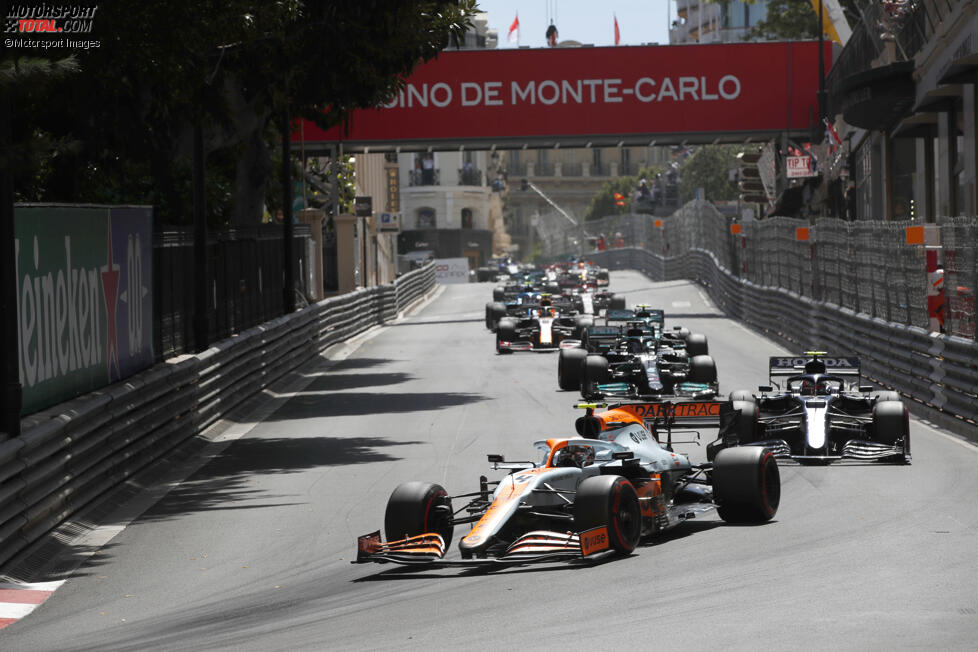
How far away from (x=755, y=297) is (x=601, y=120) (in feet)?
31.1

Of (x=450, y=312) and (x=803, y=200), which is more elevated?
(x=803, y=200)

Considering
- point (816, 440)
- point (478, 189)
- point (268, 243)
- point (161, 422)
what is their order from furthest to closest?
point (478, 189) < point (268, 243) < point (161, 422) < point (816, 440)

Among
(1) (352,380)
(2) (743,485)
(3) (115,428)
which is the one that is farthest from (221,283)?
(2) (743,485)

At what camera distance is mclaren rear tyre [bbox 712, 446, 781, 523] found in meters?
10.4

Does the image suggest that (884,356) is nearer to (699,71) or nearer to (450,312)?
(699,71)

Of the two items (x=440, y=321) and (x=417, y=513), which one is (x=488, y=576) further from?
(x=440, y=321)

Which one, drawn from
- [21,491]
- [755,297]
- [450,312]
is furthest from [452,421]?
[450,312]

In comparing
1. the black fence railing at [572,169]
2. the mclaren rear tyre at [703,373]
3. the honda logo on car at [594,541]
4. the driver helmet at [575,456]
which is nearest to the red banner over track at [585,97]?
the mclaren rear tyre at [703,373]

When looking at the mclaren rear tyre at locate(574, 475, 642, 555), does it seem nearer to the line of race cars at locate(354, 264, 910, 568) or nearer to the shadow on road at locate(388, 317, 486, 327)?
the line of race cars at locate(354, 264, 910, 568)

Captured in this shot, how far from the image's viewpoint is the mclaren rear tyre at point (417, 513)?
31.1 ft

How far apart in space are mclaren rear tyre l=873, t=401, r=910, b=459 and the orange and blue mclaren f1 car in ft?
8.83

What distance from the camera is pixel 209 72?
1988 cm

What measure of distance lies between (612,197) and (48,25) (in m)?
125

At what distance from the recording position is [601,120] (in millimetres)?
42719
